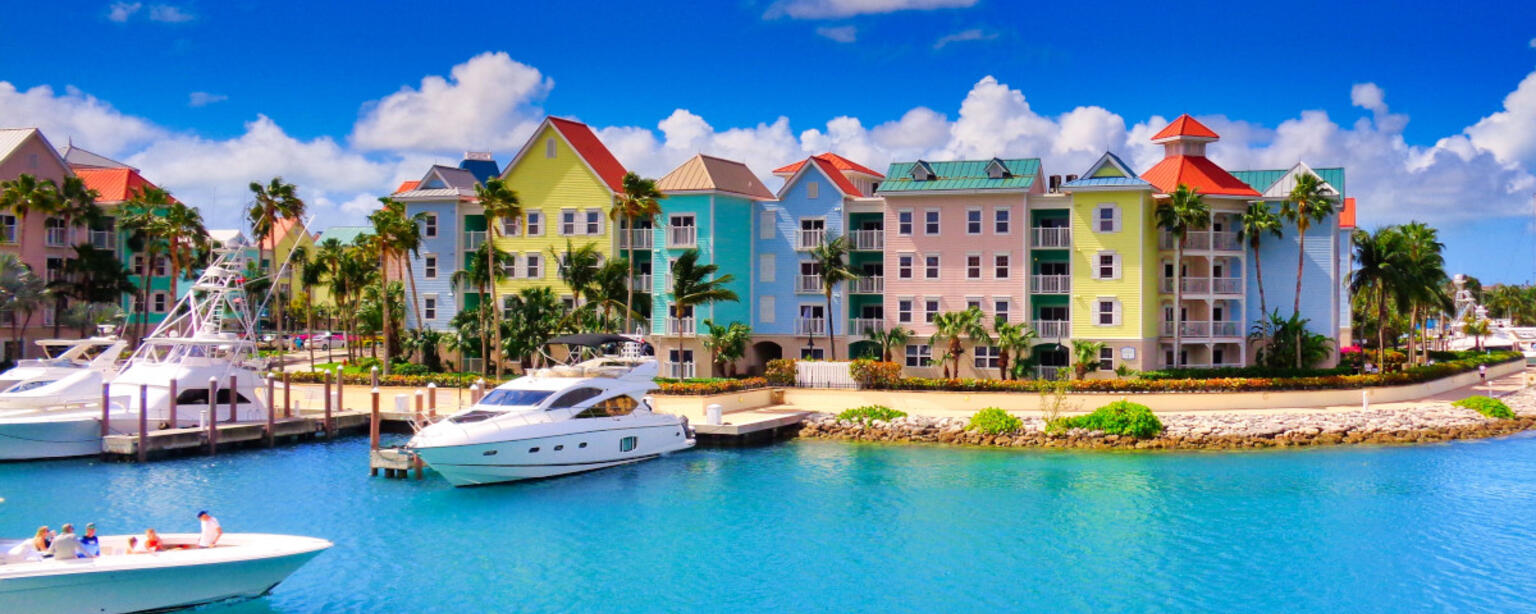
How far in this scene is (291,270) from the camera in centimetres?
9838

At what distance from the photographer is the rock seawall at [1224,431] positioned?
136 ft

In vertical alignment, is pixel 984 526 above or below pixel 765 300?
below

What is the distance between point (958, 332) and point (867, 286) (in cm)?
598

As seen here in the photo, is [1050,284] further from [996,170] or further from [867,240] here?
[867,240]

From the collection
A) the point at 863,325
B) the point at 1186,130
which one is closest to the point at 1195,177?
the point at 1186,130

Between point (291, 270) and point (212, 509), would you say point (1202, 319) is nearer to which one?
point (212, 509)

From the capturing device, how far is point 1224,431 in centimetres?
4203

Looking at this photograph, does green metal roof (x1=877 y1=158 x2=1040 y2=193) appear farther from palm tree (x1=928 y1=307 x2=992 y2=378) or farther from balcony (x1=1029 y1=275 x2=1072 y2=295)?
palm tree (x1=928 y1=307 x2=992 y2=378)

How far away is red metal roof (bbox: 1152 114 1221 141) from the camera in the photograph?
5550 cm

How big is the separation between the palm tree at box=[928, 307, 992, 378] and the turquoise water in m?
11.8

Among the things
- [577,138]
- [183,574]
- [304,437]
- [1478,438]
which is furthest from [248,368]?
[1478,438]

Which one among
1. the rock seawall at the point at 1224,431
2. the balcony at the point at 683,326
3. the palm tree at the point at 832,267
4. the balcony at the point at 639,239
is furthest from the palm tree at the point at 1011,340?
the balcony at the point at 639,239

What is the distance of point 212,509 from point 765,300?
30.8 metres

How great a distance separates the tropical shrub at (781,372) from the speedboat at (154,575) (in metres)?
29.8
